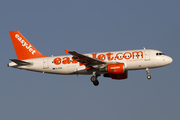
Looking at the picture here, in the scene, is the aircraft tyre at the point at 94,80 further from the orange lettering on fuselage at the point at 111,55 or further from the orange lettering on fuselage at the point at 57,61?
the orange lettering on fuselage at the point at 57,61

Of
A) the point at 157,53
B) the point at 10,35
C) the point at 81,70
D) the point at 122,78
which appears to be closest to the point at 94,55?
the point at 81,70

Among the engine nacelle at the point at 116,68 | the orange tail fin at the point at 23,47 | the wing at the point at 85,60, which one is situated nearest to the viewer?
the wing at the point at 85,60

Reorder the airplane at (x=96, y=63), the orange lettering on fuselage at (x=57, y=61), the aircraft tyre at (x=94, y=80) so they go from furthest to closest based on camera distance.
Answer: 1. the orange lettering on fuselage at (x=57, y=61)
2. the aircraft tyre at (x=94, y=80)
3. the airplane at (x=96, y=63)

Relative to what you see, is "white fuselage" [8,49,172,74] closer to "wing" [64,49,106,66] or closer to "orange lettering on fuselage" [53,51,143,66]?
"orange lettering on fuselage" [53,51,143,66]

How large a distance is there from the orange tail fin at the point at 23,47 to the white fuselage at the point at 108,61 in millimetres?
2318

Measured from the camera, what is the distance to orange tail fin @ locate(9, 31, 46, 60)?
56.9m

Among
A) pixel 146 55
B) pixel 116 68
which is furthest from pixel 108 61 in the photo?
pixel 146 55

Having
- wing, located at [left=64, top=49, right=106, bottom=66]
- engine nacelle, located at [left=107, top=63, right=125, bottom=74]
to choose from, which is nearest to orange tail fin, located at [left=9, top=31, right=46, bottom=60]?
wing, located at [left=64, top=49, right=106, bottom=66]

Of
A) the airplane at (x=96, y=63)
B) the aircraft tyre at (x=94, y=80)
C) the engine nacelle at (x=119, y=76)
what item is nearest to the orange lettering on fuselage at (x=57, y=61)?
the airplane at (x=96, y=63)

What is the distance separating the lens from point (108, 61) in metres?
51.9

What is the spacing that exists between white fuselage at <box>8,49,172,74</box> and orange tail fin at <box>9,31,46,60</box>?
A: 2.32 metres

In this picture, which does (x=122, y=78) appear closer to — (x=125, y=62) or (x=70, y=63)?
(x=125, y=62)

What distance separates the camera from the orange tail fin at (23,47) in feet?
187

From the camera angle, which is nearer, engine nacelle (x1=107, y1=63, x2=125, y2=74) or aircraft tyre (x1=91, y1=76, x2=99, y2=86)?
engine nacelle (x1=107, y1=63, x2=125, y2=74)
